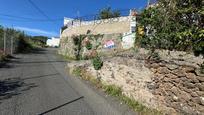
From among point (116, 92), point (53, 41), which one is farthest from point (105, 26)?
point (53, 41)

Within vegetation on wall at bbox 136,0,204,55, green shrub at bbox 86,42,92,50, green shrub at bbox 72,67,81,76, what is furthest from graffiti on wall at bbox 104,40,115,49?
vegetation on wall at bbox 136,0,204,55

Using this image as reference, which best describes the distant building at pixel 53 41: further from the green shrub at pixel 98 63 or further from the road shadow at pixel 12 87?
the road shadow at pixel 12 87

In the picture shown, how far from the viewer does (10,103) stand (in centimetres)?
795

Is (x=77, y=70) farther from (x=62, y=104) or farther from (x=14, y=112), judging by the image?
(x=14, y=112)

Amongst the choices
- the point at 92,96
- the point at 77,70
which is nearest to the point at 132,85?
the point at 92,96

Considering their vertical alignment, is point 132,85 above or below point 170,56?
below

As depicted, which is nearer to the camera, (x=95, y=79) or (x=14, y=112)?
(x=14, y=112)

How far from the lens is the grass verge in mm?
8466

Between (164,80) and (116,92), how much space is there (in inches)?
110

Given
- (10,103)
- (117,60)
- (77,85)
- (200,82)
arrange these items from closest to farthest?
(200,82), (10,103), (117,60), (77,85)

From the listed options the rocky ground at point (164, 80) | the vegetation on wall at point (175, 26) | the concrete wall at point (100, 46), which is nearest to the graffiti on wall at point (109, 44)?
the concrete wall at point (100, 46)

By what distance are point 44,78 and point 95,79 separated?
103 inches

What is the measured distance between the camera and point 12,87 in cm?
1015

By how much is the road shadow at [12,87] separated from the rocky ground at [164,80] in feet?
12.7
